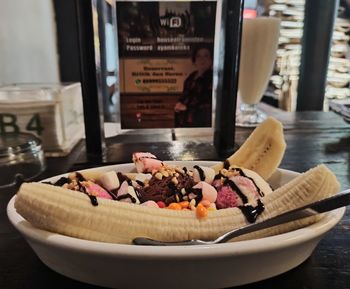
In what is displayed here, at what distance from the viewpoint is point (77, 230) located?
0.43m

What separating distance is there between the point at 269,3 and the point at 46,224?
8.31 feet

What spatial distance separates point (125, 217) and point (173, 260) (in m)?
0.09

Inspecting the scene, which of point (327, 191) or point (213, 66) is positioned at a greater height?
point (213, 66)

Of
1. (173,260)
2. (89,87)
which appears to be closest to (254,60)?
(89,87)

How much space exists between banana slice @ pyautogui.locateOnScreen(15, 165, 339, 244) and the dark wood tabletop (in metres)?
0.06

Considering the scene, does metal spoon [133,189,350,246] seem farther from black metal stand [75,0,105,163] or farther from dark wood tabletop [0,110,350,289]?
black metal stand [75,0,105,163]

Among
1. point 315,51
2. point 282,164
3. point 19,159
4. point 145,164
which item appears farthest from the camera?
point 315,51

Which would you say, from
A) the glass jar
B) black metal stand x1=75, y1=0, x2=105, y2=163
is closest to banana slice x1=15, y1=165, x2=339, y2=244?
the glass jar

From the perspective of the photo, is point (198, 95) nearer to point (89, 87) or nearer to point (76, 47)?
point (89, 87)

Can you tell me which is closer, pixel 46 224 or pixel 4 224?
pixel 46 224

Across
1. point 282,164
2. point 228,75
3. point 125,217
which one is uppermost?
point 228,75

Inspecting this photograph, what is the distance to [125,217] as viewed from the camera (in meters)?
Result: 0.45

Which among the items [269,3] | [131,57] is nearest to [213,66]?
[131,57]

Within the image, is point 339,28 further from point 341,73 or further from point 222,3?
point 222,3
